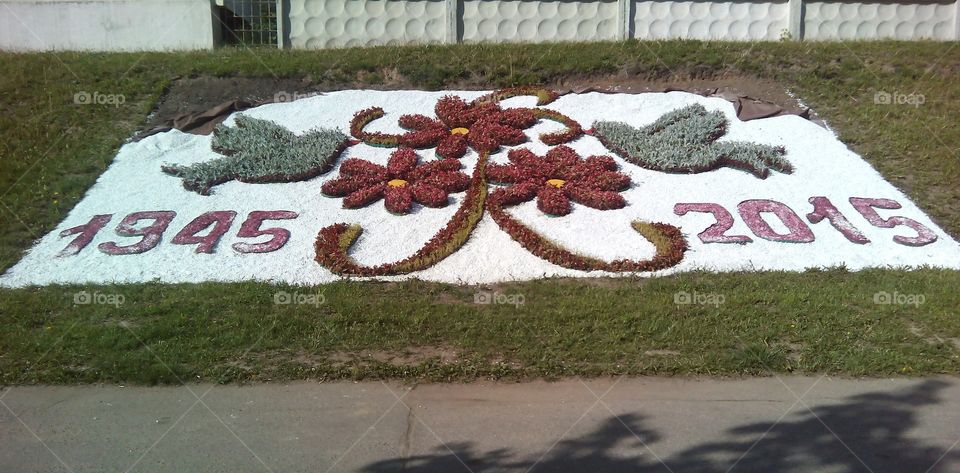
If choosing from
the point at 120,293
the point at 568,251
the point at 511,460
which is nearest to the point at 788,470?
the point at 511,460

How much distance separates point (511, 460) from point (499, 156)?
5.99 m

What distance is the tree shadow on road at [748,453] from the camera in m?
5.37

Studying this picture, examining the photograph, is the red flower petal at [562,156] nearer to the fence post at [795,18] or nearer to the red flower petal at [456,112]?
the red flower petal at [456,112]

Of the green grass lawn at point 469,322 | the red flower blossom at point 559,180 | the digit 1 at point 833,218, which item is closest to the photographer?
the green grass lawn at point 469,322

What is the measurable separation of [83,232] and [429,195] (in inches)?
146

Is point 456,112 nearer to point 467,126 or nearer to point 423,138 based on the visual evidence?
point 467,126

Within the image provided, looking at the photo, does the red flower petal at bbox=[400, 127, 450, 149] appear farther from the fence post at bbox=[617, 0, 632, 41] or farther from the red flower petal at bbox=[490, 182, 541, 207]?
the fence post at bbox=[617, 0, 632, 41]

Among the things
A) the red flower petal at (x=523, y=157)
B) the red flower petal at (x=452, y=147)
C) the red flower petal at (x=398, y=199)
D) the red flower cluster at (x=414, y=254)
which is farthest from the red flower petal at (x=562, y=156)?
the red flower petal at (x=398, y=199)

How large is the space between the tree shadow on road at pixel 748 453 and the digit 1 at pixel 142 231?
4.84 m

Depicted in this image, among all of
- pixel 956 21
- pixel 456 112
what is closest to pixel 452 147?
pixel 456 112

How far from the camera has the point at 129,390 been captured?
655 centimetres

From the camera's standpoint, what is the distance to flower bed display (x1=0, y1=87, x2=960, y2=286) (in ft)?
29.1

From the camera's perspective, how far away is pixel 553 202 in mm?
9711

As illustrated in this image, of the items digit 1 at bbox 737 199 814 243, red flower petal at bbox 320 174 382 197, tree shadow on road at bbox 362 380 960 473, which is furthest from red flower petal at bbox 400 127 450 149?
tree shadow on road at bbox 362 380 960 473
